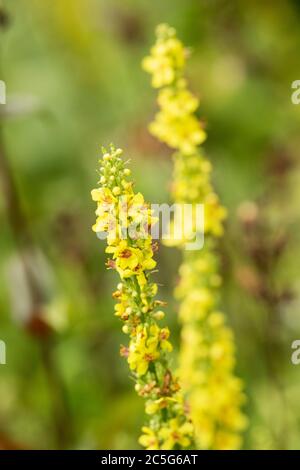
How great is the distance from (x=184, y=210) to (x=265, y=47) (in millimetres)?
2309

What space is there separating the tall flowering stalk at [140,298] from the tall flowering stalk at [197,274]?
31 cm

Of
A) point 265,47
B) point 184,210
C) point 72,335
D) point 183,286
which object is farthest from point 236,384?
point 265,47

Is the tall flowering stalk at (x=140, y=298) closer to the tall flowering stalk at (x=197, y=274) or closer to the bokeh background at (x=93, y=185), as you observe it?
the tall flowering stalk at (x=197, y=274)

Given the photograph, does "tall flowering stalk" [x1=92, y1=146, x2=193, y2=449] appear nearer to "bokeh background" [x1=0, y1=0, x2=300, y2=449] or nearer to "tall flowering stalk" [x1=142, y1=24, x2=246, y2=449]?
"tall flowering stalk" [x1=142, y1=24, x2=246, y2=449]

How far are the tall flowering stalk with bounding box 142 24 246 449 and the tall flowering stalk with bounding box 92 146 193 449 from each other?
0.31m

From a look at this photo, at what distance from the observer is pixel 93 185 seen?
307cm

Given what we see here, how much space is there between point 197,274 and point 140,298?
0.46 metres

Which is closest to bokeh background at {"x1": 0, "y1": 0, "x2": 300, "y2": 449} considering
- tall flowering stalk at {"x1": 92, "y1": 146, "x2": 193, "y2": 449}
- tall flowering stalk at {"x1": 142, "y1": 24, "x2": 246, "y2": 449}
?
tall flowering stalk at {"x1": 142, "y1": 24, "x2": 246, "y2": 449}

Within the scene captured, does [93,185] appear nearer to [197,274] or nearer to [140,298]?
[197,274]

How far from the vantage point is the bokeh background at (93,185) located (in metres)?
2.05

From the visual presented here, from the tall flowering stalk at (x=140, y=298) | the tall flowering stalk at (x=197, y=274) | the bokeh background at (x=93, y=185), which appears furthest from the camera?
the bokeh background at (x=93, y=185)

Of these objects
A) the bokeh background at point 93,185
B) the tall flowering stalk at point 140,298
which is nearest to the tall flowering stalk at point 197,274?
the bokeh background at point 93,185

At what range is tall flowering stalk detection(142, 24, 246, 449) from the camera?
4.99ft

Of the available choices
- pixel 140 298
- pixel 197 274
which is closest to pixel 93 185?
pixel 197 274
